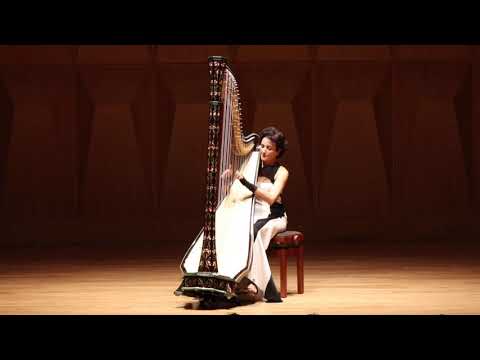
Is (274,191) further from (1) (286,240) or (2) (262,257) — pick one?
(2) (262,257)

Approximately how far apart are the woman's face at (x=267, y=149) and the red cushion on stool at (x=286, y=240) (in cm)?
50

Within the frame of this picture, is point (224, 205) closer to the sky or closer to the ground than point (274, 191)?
closer to the ground

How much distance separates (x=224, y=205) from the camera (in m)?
5.18

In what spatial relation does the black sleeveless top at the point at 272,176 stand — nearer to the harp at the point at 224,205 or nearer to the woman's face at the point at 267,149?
the woman's face at the point at 267,149

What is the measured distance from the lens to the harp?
179 inches

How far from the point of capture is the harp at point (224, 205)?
4.54m

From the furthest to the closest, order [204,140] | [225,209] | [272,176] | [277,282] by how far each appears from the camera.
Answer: [204,140] < [277,282] < [272,176] < [225,209]

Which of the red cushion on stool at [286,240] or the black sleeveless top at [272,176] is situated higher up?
the black sleeveless top at [272,176]

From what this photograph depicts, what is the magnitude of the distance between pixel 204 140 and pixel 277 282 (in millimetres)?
2931

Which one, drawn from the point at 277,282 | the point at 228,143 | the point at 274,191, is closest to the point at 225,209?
the point at 274,191

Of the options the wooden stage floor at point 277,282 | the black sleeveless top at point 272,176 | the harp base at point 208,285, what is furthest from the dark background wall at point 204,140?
the harp base at point 208,285

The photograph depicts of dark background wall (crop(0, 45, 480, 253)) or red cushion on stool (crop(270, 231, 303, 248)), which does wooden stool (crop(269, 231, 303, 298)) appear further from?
dark background wall (crop(0, 45, 480, 253))
